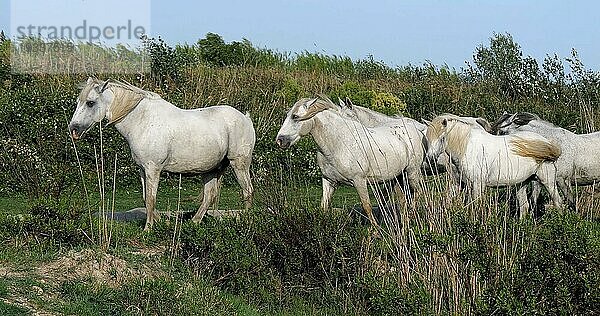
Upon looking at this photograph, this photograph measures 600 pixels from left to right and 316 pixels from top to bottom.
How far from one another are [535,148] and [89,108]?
5.28m

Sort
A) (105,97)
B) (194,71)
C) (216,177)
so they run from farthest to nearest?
(194,71)
(216,177)
(105,97)

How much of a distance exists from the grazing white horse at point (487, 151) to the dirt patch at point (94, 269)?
143 inches

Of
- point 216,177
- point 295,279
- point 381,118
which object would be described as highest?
point 381,118

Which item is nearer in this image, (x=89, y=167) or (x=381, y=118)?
(x=381, y=118)

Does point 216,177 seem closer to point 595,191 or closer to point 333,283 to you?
point 333,283

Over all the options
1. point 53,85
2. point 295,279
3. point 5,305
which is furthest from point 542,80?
point 5,305

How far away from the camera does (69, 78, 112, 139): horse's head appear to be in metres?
10.7

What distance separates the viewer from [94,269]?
857cm

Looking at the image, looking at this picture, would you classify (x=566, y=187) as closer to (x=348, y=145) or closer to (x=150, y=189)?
(x=348, y=145)

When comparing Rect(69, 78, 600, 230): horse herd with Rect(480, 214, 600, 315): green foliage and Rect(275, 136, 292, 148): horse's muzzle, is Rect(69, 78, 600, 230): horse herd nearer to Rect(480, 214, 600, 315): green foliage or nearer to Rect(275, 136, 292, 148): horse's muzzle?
Rect(275, 136, 292, 148): horse's muzzle

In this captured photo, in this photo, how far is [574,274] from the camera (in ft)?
23.5

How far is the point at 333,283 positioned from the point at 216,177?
11.7 ft

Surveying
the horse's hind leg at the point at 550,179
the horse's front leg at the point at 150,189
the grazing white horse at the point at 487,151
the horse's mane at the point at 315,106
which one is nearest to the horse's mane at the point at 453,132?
the grazing white horse at the point at 487,151

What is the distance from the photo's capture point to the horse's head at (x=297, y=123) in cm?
1072
